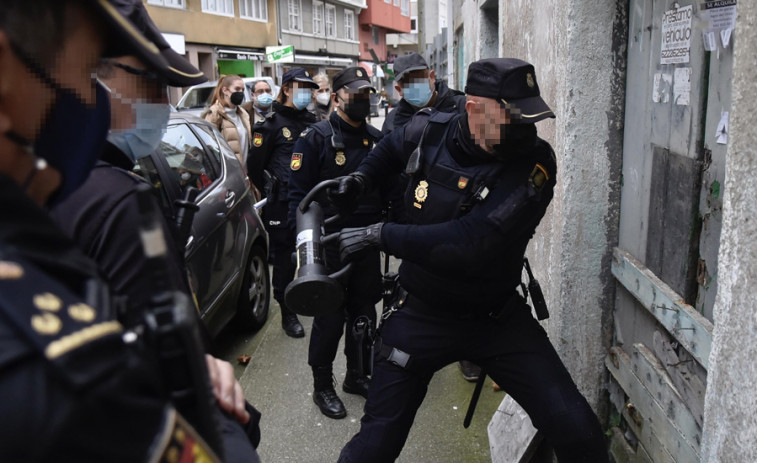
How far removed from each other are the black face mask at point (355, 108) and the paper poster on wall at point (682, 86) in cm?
198

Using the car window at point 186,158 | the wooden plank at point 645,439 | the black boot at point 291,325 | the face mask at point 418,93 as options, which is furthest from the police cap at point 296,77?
the wooden plank at point 645,439

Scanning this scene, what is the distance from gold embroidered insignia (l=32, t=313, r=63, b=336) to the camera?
69cm

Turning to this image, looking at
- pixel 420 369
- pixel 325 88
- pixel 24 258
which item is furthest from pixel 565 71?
pixel 325 88

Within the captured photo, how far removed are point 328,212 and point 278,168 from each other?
1.37 meters

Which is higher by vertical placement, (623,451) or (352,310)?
(352,310)

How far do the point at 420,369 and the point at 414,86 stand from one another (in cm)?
322

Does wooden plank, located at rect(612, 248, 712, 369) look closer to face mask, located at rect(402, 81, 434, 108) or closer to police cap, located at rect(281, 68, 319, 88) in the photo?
face mask, located at rect(402, 81, 434, 108)

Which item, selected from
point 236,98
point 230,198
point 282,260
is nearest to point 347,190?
point 230,198

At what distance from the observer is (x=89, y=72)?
2.96ft

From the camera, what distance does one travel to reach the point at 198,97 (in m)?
13.9

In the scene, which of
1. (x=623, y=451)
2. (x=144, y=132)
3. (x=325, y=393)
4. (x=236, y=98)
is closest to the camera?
(x=144, y=132)

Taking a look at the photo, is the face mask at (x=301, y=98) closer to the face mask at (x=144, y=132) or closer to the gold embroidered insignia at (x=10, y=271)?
the face mask at (x=144, y=132)

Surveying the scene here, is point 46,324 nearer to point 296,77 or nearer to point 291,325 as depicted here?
point 291,325

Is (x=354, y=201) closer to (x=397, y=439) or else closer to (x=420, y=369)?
(x=420, y=369)
